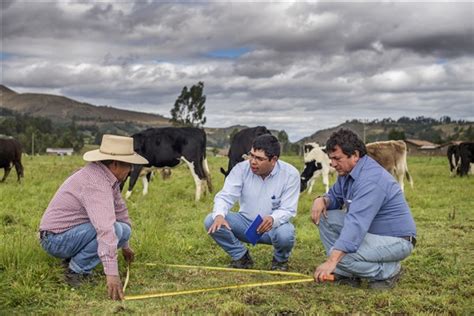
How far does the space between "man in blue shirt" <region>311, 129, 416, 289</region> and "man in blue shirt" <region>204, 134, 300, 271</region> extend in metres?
0.69

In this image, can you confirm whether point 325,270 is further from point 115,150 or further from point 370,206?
point 115,150

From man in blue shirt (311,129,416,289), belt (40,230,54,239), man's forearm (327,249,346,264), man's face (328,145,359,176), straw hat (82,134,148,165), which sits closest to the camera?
man's forearm (327,249,346,264)

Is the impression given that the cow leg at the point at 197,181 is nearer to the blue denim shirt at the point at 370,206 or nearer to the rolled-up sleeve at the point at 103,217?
the blue denim shirt at the point at 370,206

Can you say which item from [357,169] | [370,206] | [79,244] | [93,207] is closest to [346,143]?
[357,169]

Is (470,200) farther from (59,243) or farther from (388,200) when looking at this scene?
(59,243)

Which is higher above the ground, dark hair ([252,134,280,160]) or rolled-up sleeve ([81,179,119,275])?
dark hair ([252,134,280,160])

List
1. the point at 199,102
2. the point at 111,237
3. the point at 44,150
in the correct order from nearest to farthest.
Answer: the point at 111,237 < the point at 199,102 < the point at 44,150

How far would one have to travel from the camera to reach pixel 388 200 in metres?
5.16

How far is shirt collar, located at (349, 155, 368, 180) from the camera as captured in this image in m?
5.21

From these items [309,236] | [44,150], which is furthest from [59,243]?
[44,150]

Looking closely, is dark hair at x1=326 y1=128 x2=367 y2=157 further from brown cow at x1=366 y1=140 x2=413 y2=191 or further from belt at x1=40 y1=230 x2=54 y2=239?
brown cow at x1=366 y1=140 x2=413 y2=191

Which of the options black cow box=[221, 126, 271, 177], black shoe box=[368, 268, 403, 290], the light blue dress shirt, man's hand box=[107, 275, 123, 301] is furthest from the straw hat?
black cow box=[221, 126, 271, 177]

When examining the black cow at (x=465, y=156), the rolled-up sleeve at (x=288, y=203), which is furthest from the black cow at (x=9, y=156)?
the black cow at (x=465, y=156)

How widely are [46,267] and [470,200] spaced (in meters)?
11.3
